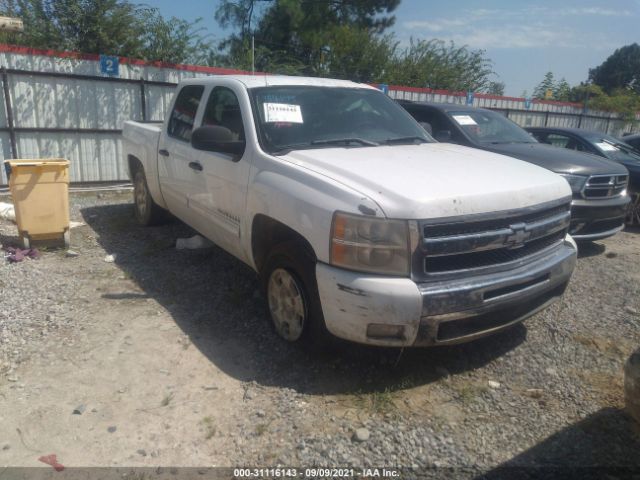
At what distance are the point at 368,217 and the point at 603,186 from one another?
4.52 m

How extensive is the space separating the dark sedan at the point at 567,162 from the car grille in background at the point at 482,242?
251cm

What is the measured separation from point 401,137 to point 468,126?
2841 millimetres

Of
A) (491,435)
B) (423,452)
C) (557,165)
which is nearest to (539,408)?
(491,435)

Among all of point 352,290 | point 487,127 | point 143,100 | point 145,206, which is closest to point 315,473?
point 352,290

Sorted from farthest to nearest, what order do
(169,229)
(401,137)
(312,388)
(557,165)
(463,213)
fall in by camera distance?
(169,229), (557,165), (401,137), (312,388), (463,213)

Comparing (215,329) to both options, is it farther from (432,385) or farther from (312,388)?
(432,385)

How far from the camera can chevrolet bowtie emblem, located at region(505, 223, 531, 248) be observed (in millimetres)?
3121

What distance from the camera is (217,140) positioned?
3818 mm

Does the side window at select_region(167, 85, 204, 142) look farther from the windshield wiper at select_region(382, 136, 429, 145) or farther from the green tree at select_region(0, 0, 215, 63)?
the green tree at select_region(0, 0, 215, 63)

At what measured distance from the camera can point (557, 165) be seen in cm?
600

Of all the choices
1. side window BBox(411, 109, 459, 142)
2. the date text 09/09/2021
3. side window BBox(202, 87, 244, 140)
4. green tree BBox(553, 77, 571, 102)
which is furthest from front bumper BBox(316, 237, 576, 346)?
green tree BBox(553, 77, 571, 102)

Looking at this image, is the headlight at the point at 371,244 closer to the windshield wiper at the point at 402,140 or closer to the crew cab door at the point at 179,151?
the windshield wiper at the point at 402,140

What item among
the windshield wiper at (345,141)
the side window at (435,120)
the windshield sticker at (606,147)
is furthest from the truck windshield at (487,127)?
the windshield wiper at (345,141)

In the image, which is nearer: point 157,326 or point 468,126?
point 157,326
